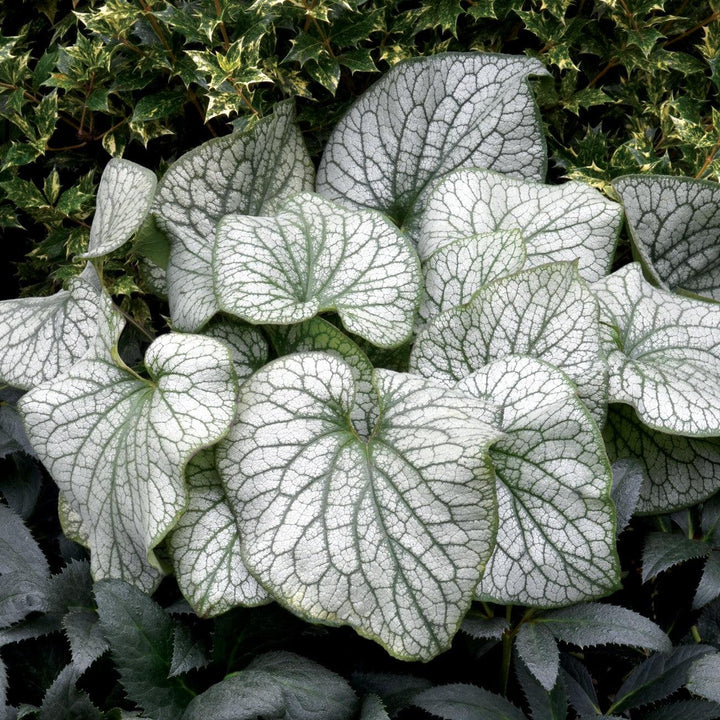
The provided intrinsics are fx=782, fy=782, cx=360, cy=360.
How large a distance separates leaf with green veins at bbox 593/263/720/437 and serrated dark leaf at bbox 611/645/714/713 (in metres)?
0.36

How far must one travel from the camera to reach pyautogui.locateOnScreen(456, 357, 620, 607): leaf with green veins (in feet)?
3.91

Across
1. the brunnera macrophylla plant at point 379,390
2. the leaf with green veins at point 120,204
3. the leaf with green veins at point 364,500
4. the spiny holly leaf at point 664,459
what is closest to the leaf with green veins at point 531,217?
the brunnera macrophylla plant at point 379,390

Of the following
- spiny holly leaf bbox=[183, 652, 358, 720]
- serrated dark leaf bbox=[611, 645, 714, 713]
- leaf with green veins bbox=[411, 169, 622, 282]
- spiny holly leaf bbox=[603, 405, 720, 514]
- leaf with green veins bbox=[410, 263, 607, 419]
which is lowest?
serrated dark leaf bbox=[611, 645, 714, 713]

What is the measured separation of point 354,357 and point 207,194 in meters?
0.51

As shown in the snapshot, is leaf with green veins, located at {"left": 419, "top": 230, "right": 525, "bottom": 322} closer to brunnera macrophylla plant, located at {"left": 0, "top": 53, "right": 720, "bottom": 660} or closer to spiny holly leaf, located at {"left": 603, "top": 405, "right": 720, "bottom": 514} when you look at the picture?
brunnera macrophylla plant, located at {"left": 0, "top": 53, "right": 720, "bottom": 660}

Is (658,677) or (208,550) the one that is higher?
(208,550)

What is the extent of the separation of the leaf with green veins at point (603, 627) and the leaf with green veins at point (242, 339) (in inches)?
25.7

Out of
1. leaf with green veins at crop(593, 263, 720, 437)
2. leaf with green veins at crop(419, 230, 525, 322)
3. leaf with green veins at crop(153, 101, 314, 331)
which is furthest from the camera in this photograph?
leaf with green veins at crop(153, 101, 314, 331)

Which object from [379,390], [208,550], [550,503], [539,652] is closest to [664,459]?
[550,503]

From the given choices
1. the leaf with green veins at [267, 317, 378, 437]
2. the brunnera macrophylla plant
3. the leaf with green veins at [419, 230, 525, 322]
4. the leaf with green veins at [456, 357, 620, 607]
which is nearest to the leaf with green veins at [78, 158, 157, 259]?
the brunnera macrophylla plant

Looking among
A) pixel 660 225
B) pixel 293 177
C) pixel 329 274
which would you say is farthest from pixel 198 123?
pixel 660 225

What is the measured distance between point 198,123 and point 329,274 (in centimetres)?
74

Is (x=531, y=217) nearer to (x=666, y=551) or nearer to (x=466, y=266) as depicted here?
(x=466, y=266)

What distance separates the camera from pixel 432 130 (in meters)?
1.66
